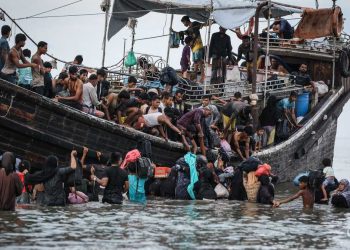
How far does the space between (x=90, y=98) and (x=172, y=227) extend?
17.2 feet

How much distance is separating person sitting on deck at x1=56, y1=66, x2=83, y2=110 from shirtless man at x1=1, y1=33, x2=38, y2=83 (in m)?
1.07

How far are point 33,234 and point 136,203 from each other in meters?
4.63

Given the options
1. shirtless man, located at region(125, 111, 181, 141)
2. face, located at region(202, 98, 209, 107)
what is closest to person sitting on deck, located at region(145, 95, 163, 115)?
shirtless man, located at region(125, 111, 181, 141)

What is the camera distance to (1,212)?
14.9 metres

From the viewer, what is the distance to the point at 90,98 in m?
19.1

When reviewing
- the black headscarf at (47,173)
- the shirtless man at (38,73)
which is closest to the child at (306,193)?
the black headscarf at (47,173)

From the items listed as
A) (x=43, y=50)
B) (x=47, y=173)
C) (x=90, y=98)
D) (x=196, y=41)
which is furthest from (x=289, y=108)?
(x=47, y=173)

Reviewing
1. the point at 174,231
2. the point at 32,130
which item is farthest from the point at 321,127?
the point at 174,231

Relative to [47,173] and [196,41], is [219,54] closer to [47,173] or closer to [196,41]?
[196,41]

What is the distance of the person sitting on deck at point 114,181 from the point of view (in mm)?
16641

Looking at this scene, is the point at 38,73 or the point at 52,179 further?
the point at 38,73

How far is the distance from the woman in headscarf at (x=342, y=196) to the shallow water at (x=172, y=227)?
0.76 m

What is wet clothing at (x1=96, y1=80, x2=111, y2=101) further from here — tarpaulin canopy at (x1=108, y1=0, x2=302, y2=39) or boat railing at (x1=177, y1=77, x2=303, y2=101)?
tarpaulin canopy at (x1=108, y1=0, x2=302, y2=39)

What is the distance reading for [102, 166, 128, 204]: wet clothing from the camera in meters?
16.6
